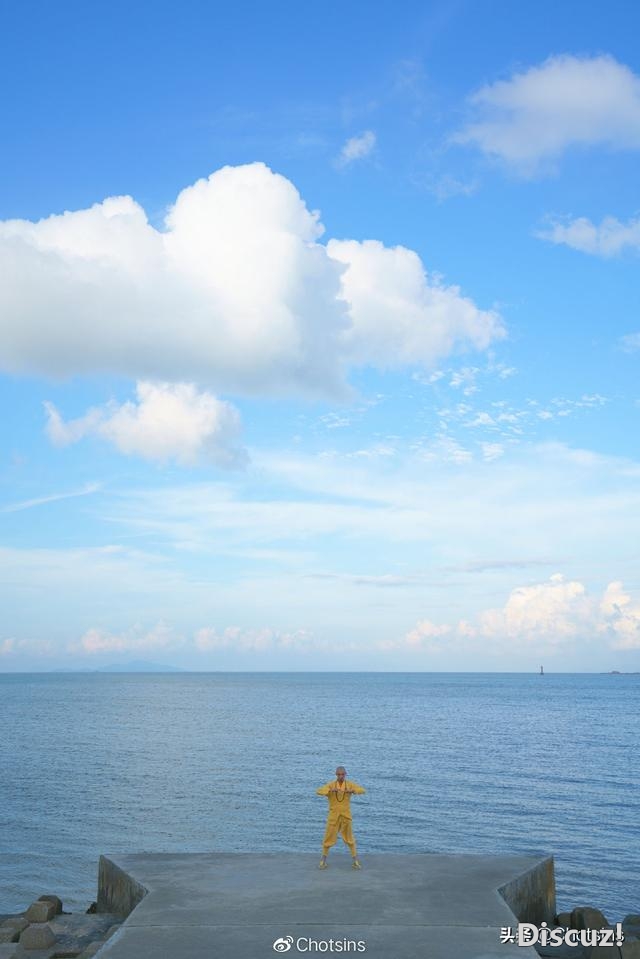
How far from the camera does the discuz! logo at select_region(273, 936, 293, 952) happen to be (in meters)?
10.4

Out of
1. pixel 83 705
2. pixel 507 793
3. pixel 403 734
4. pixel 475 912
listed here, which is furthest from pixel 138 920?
pixel 83 705

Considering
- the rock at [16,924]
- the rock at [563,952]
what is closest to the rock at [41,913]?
the rock at [16,924]

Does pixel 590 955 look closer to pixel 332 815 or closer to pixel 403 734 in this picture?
pixel 332 815

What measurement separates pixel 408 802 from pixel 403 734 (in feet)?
126

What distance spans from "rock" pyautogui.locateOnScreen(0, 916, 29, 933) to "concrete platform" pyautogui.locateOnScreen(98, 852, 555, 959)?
1.47m

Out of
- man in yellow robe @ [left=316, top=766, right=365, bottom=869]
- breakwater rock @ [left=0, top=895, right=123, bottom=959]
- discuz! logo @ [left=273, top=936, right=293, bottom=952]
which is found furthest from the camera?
man in yellow robe @ [left=316, top=766, right=365, bottom=869]

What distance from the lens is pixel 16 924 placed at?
14.0m

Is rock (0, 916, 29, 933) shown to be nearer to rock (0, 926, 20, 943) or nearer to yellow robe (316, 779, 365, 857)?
rock (0, 926, 20, 943)

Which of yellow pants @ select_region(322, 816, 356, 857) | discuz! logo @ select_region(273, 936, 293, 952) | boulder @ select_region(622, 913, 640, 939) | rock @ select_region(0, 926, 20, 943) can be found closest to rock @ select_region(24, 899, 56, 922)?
rock @ select_region(0, 926, 20, 943)

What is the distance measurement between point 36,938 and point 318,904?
4.33 m

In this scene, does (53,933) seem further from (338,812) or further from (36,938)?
(338,812)

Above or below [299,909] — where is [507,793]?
below

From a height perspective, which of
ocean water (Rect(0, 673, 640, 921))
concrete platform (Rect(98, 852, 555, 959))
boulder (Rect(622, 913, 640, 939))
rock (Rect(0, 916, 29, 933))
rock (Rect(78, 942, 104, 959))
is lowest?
ocean water (Rect(0, 673, 640, 921))

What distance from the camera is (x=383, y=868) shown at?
1486 cm
